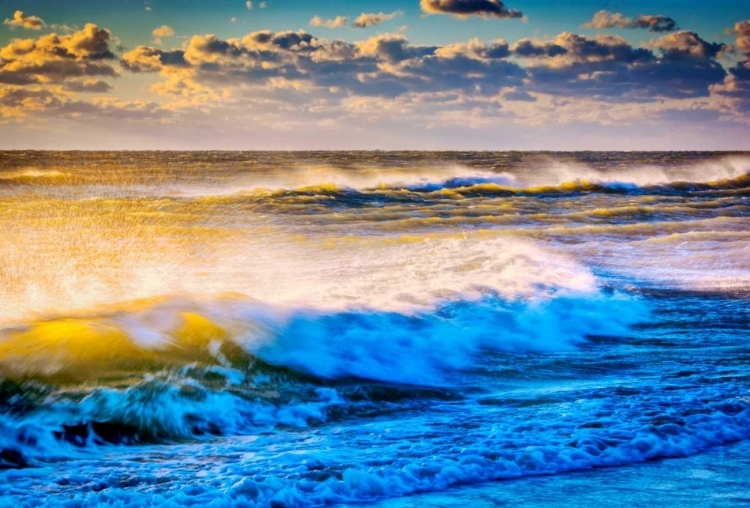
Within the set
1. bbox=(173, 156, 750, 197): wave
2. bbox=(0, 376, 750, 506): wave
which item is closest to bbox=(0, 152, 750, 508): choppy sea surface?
bbox=(0, 376, 750, 506): wave

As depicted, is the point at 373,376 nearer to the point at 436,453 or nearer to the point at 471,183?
the point at 436,453

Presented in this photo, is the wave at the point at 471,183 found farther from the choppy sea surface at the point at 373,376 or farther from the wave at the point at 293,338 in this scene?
the wave at the point at 293,338

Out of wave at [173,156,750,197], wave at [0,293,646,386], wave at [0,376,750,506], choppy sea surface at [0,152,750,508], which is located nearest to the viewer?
wave at [0,376,750,506]

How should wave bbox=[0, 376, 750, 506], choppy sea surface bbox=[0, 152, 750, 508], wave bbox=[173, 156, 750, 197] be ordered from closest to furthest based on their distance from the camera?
wave bbox=[0, 376, 750, 506] < choppy sea surface bbox=[0, 152, 750, 508] < wave bbox=[173, 156, 750, 197]

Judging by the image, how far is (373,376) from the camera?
8.53 metres

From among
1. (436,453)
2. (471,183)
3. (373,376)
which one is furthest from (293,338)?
(471,183)

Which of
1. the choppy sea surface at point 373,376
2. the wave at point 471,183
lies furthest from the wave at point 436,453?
the wave at point 471,183

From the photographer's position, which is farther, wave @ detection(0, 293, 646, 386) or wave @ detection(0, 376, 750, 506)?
wave @ detection(0, 293, 646, 386)

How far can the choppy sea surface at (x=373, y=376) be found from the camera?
5.83 m

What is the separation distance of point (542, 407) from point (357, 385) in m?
1.81

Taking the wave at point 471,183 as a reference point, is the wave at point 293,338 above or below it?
below

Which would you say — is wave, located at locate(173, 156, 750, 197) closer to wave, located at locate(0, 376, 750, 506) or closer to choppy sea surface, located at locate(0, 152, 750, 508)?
choppy sea surface, located at locate(0, 152, 750, 508)

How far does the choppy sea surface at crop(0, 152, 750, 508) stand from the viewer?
19.1 ft

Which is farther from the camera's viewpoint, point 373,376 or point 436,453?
point 373,376
